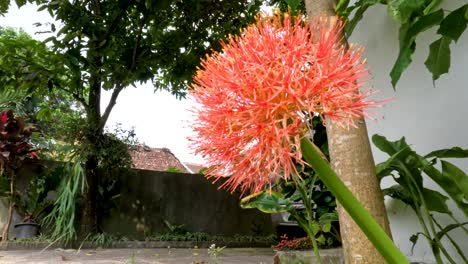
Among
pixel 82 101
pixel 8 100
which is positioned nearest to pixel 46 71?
pixel 82 101

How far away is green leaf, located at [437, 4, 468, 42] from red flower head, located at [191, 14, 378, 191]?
1.03m

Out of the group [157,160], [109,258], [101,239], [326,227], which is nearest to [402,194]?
[326,227]

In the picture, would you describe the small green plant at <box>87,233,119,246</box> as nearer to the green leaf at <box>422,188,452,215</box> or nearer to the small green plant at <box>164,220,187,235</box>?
the small green plant at <box>164,220,187,235</box>

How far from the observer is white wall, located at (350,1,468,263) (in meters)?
2.29

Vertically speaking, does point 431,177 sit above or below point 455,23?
below

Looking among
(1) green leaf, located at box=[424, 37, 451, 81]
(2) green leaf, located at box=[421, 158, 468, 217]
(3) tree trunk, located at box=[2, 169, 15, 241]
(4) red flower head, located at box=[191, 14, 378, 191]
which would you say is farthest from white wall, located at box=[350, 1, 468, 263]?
(3) tree trunk, located at box=[2, 169, 15, 241]

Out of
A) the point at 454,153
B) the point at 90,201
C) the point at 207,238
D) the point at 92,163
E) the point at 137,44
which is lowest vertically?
the point at 207,238

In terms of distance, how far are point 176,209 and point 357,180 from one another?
682cm

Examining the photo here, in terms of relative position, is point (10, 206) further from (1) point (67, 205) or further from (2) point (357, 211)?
(2) point (357, 211)

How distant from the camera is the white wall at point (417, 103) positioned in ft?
7.52

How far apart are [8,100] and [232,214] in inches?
187

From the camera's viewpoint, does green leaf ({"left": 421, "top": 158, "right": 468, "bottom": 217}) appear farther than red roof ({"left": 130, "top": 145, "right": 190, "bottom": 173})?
No

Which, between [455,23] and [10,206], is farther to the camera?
[10,206]

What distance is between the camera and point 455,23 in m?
1.48
